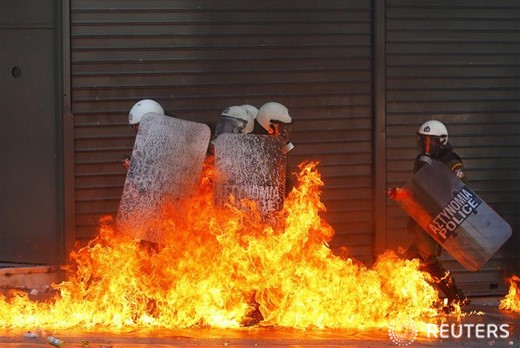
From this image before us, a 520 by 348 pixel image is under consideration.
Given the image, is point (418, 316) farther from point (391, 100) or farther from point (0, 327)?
point (0, 327)

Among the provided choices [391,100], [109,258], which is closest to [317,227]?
[109,258]

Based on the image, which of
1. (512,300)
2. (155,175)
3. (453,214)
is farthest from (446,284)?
(155,175)

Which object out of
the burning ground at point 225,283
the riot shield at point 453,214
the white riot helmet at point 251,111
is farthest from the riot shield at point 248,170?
the riot shield at point 453,214

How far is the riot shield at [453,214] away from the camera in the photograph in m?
8.70

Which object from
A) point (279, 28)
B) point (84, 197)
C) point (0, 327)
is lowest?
point (0, 327)

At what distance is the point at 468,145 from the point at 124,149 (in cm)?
356

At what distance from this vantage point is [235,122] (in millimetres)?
8695

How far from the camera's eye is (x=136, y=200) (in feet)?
26.9

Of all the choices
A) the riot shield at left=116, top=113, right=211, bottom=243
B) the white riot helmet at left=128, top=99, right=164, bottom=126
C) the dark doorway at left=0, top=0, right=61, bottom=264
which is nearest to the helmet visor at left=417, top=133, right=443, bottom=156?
the riot shield at left=116, top=113, right=211, bottom=243

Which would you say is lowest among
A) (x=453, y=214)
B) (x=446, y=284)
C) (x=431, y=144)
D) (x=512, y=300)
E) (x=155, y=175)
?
(x=512, y=300)

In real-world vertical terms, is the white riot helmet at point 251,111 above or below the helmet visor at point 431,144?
above

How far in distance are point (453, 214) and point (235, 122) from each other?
2.07m

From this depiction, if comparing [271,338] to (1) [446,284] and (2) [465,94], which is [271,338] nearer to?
(1) [446,284]

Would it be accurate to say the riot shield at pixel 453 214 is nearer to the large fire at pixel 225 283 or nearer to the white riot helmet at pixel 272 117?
the large fire at pixel 225 283
